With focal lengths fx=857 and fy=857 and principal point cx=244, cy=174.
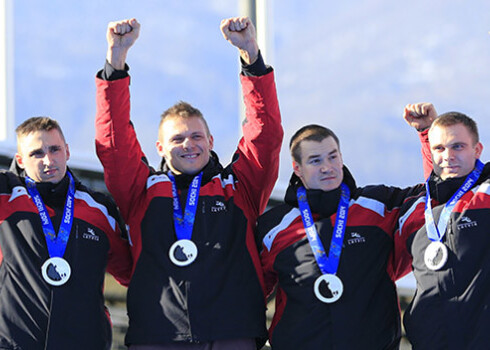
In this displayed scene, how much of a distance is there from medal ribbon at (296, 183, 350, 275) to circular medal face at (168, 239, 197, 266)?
1.78 ft

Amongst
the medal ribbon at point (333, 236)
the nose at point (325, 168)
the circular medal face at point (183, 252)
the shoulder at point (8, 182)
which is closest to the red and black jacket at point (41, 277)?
the shoulder at point (8, 182)

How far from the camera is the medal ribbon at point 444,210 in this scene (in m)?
3.79

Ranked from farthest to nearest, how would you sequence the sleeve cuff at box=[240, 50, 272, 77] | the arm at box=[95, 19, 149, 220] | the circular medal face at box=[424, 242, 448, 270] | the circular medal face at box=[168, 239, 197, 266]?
1. the sleeve cuff at box=[240, 50, 272, 77]
2. the arm at box=[95, 19, 149, 220]
3. the circular medal face at box=[168, 239, 197, 266]
4. the circular medal face at box=[424, 242, 448, 270]

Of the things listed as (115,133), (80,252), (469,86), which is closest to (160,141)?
(115,133)

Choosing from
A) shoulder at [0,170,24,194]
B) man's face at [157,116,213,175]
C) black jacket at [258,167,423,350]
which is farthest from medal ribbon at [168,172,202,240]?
shoulder at [0,170,24,194]

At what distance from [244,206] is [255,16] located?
2589mm

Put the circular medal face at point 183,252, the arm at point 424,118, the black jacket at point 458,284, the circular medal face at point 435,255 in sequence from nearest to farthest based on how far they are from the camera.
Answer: the black jacket at point 458,284
the circular medal face at point 435,255
the circular medal face at point 183,252
the arm at point 424,118

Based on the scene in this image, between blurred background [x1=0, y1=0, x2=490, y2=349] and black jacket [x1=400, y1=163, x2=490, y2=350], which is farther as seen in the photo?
blurred background [x1=0, y1=0, x2=490, y2=349]

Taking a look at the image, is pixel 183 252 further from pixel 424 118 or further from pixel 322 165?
pixel 424 118

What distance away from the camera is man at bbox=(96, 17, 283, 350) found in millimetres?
3904

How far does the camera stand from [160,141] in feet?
14.4

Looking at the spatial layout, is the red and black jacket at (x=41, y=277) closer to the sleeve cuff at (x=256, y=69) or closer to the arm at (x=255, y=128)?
the arm at (x=255, y=128)

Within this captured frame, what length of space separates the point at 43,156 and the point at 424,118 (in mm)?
1931

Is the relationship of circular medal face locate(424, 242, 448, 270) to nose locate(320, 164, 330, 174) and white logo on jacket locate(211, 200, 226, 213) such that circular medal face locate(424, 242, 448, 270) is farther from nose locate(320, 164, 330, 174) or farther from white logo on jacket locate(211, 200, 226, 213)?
white logo on jacket locate(211, 200, 226, 213)
